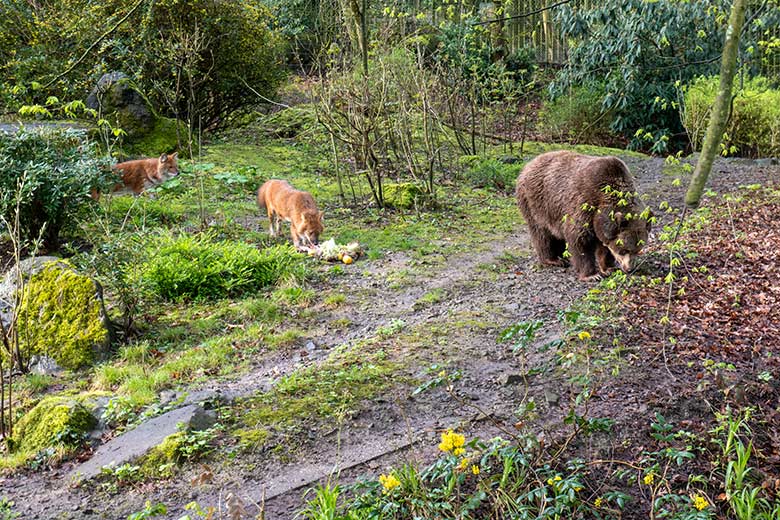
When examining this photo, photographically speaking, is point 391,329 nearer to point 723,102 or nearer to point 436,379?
point 436,379

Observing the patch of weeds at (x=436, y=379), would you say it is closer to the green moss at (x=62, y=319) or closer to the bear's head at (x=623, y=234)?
the bear's head at (x=623, y=234)

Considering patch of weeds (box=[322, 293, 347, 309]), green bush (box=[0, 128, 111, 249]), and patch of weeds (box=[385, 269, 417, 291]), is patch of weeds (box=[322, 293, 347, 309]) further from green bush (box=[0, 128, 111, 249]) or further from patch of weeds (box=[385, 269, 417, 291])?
green bush (box=[0, 128, 111, 249])

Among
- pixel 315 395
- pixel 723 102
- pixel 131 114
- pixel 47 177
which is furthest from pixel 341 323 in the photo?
pixel 131 114

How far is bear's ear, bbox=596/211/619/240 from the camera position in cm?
646

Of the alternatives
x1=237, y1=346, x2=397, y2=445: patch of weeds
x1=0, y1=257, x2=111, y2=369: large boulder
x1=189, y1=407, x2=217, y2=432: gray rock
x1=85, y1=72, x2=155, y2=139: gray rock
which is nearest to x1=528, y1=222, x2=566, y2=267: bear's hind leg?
x1=237, y1=346, x2=397, y2=445: patch of weeds

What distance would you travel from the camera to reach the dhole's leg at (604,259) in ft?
22.7

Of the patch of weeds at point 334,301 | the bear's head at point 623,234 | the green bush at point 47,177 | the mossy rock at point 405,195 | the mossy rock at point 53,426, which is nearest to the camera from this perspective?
the mossy rock at point 53,426

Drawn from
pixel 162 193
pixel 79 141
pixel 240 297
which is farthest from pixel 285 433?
pixel 162 193

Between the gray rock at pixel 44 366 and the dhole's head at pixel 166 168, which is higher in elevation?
the dhole's head at pixel 166 168

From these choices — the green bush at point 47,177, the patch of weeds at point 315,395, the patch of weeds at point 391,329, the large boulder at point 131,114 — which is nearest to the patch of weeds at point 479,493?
the patch of weeds at point 315,395

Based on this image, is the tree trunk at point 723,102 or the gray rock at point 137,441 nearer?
the tree trunk at point 723,102

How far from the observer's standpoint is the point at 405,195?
1104 cm

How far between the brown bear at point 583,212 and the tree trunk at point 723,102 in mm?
1560

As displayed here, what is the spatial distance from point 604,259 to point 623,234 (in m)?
0.60
